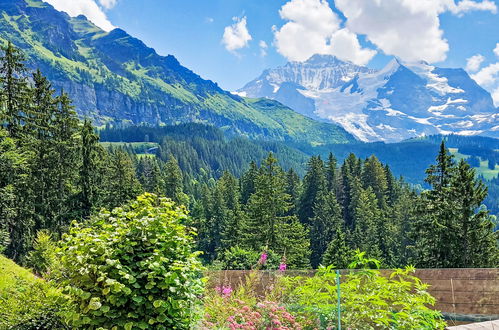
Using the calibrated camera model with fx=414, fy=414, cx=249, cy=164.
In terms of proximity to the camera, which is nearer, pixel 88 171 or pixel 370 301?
pixel 370 301

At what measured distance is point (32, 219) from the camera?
36.5m

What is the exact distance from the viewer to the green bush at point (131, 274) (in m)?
5.11

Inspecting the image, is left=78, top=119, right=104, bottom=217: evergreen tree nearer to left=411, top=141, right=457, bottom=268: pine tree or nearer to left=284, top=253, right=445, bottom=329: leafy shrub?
left=411, top=141, right=457, bottom=268: pine tree

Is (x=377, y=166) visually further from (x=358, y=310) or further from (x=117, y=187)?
(x=358, y=310)

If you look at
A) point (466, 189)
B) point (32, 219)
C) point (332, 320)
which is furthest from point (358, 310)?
point (32, 219)

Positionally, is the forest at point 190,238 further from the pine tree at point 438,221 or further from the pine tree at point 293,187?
the pine tree at point 293,187

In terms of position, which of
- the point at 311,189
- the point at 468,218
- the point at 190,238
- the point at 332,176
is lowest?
the point at 190,238

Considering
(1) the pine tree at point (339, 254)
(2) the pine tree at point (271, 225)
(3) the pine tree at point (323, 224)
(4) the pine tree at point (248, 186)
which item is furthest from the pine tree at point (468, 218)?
(4) the pine tree at point (248, 186)

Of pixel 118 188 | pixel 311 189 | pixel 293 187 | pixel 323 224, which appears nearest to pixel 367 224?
pixel 323 224

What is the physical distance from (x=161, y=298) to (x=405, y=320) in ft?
11.5

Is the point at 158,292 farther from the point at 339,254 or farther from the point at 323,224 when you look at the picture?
the point at 323,224

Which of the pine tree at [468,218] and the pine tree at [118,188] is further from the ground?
the pine tree at [118,188]

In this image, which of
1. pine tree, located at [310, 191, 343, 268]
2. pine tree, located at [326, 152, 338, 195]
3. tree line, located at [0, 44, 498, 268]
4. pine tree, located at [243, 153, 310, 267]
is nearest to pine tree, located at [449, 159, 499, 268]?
tree line, located at [0, 44, 498, 268]

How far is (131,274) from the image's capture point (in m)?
5.26
